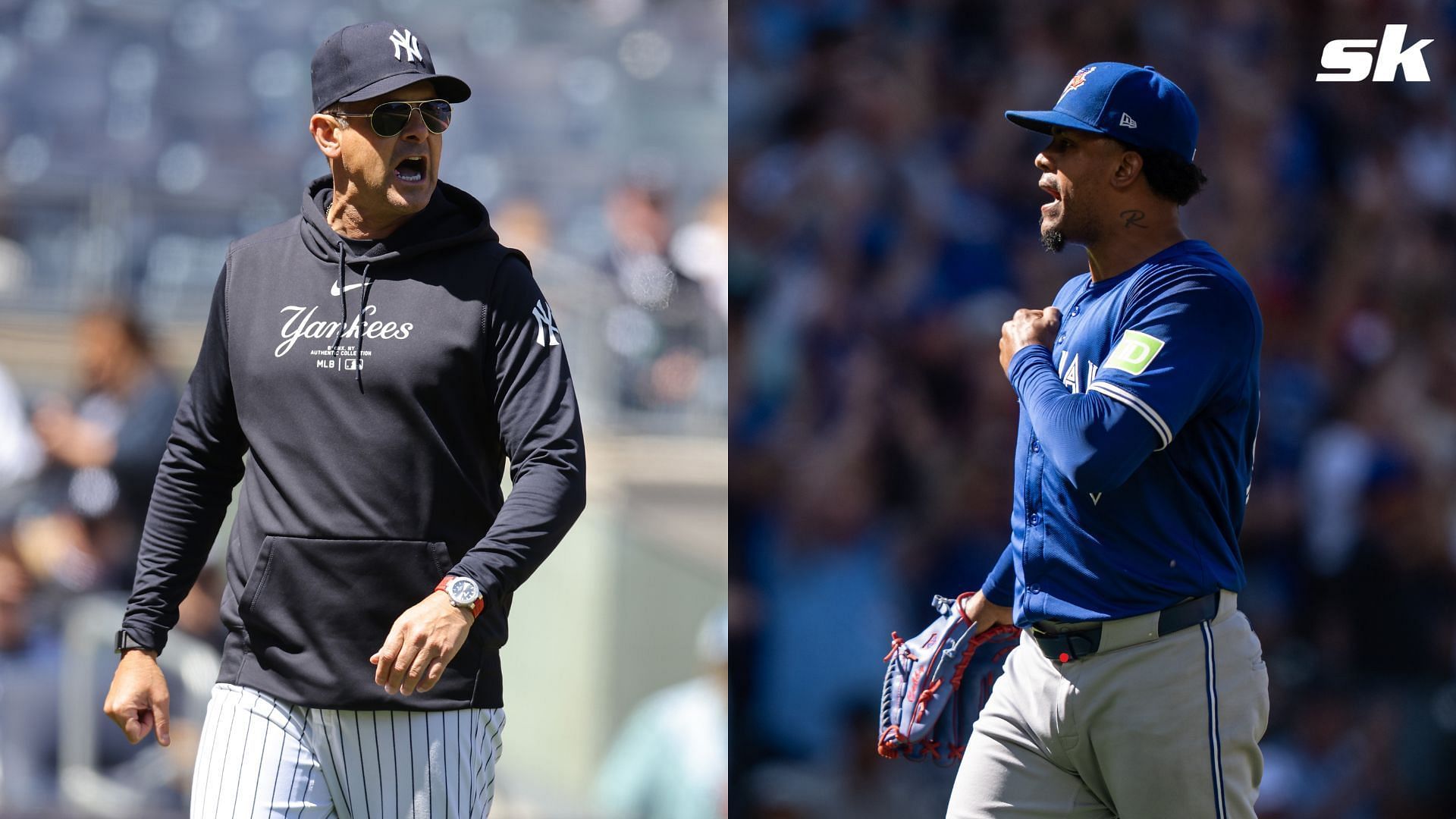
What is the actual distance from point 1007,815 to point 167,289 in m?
6.78

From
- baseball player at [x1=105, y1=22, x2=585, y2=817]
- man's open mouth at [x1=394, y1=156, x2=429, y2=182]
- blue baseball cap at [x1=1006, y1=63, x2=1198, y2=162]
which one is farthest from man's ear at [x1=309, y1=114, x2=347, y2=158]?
blue baseball cap at [x1=1006, y1=63, x2=1198, y2=162]

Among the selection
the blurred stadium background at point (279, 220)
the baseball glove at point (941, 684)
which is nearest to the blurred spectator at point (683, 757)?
the blurred stadium background at point (279, 220)

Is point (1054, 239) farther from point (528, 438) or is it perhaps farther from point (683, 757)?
point (683, 757)

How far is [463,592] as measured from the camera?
2.37 m

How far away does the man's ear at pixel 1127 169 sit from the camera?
2697mm

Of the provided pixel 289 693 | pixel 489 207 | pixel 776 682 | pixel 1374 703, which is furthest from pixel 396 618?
pixel 489 207

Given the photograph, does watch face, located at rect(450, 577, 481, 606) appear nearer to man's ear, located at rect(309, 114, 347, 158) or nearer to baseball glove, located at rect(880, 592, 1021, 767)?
man's ear, located at rect(309, 114, 347, 158)

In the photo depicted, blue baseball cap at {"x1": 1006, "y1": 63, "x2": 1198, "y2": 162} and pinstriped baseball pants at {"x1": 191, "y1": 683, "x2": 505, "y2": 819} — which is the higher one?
blue baseball cap at {"x1": 1006, "y1": 63, "x2": 1198, "y2": 162}

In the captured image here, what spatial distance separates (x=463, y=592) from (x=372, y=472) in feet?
0.99

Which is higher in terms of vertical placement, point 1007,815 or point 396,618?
point 396,618

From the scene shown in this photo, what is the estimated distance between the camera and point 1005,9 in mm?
7566

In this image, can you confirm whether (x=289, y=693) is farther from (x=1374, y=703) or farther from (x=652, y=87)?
(x=652, y=87)

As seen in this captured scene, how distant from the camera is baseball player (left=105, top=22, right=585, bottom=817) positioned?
2.52 m
